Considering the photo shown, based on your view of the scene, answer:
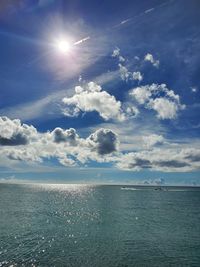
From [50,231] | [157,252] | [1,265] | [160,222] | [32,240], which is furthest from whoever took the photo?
[160,222]

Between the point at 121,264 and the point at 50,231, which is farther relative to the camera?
the point at 50,231

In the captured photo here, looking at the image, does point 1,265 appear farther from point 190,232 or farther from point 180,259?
point 190,232

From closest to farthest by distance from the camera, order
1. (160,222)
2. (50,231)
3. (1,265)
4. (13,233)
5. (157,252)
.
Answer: (1,265)
(157,252)
(13,233)
(50,231)
(160,222)

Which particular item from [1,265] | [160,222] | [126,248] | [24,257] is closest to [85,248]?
[126,248]

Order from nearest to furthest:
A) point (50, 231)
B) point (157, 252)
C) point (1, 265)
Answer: point (1, 265), point (157, 252), point (50, 231)

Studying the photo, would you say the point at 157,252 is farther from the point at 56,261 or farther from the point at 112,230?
the point at 112,230

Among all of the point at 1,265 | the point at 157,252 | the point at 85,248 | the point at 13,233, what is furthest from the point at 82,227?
the point at 1,265

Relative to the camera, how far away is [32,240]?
199 ft

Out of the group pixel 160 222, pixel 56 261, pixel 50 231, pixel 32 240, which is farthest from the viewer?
pixel 160 222

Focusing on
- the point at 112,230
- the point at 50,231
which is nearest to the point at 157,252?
the point at 112,230

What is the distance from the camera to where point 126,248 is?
55.2 metres

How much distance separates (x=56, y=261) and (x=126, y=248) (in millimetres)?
14612

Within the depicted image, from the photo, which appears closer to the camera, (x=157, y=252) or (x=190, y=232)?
(x=157, y=252)

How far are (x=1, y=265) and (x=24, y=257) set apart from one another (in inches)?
224
